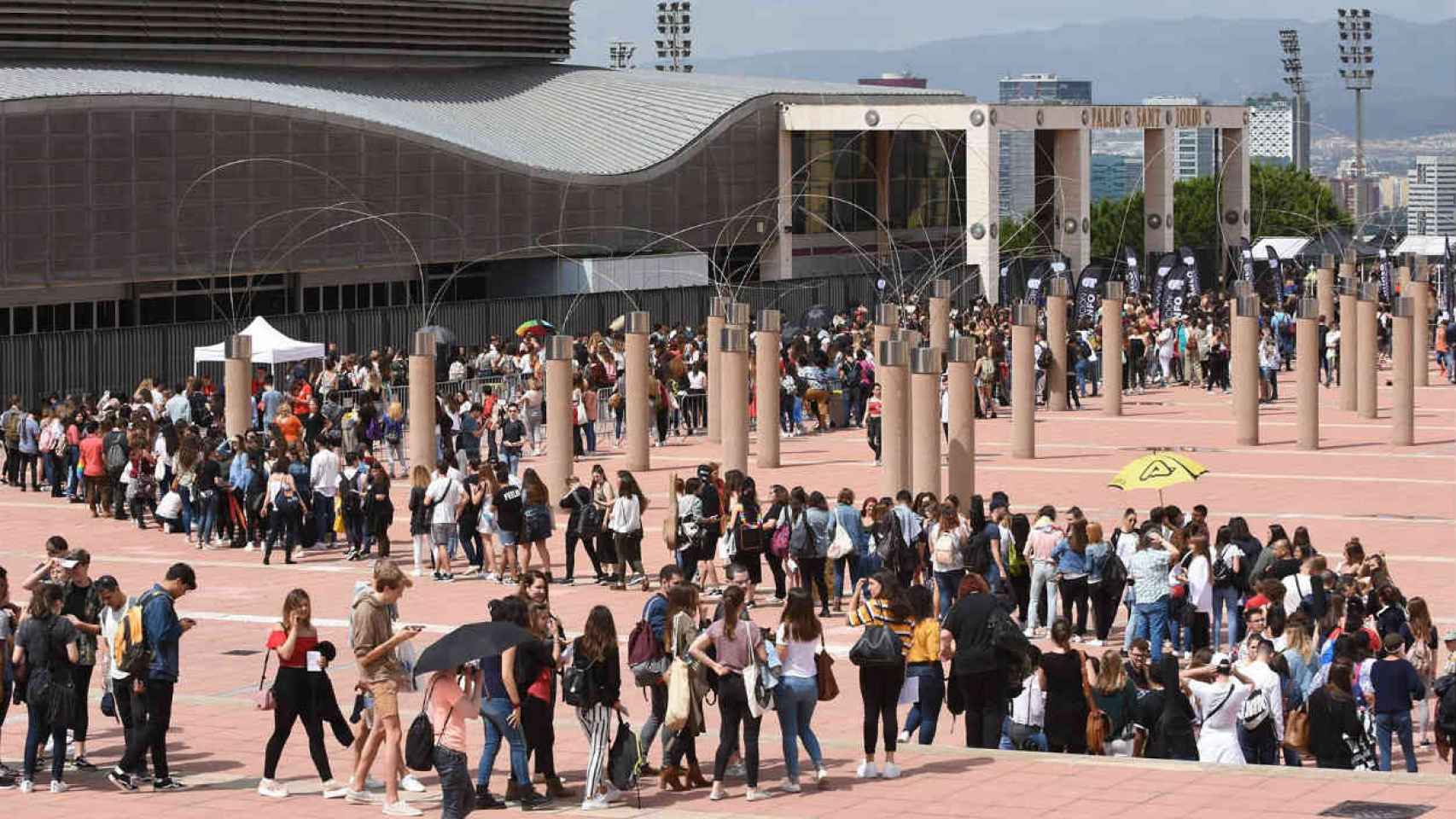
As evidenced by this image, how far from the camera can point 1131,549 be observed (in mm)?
20422

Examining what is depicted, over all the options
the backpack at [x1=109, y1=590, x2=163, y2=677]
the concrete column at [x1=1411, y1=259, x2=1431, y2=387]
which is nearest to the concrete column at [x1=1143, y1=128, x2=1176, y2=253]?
the concrete column at [x1=1411, y1=259, x2=1431, y2=387]

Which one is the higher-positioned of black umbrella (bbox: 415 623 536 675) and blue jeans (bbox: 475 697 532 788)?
black umbrella (bbox: 415 623 536 675)

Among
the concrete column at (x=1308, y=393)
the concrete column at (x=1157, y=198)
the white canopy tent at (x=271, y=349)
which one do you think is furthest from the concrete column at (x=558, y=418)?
the concrete column at (x=1157, y=198)

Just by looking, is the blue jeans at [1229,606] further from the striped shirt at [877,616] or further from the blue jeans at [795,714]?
the blue jeans at [795,714]

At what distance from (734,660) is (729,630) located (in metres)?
0.18

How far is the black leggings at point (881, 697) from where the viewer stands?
15039mm

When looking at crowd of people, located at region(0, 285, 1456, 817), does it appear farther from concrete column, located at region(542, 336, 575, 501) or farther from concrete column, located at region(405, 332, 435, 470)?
concrete column, located at region(405, 332, 435, 470)

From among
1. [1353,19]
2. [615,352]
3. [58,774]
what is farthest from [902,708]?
[1353,19]

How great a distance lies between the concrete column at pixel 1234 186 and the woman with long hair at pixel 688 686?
59.3 m

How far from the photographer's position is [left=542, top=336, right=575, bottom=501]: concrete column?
31.7 meters

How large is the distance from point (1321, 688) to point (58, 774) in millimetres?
7526

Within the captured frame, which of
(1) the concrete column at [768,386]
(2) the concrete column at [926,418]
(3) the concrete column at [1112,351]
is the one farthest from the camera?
(3) the concrete column at [1112,351]

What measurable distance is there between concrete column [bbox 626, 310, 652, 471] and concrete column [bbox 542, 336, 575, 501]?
2446 mm

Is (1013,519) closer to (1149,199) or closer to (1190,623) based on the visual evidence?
(1190,623)
